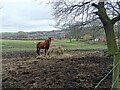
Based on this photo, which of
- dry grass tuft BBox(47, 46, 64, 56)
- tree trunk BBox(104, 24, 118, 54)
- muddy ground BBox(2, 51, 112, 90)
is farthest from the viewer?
tree trunk BBox(104, 24, 118, 54)

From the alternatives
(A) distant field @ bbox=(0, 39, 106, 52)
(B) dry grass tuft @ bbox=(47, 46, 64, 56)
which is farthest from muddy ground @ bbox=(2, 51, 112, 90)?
(A) distant field @ bbox=(0, 39, 106, 52)

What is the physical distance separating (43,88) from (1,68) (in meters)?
3.03

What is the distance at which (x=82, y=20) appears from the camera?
13234mm

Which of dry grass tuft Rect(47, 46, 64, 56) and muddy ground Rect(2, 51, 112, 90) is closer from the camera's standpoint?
muddy ground Rect(2, 51, 112, 90)

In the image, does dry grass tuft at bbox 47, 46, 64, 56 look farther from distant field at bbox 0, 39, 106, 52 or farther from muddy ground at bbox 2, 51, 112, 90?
distant field at bbox 0, 39, 106, 52

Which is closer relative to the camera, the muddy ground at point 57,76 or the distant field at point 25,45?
the muddy ground at point 57,76

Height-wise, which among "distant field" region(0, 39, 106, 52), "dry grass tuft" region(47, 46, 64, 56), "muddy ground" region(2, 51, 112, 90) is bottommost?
"muddy ground" region(2, 51, 112, 90)

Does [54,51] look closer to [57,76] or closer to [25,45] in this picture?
[57,76]

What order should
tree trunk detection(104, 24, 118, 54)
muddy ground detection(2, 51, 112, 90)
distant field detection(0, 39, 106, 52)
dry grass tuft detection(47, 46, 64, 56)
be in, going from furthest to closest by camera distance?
distant field detection(0, 39, 106, 52), tree trunk detection(104, 24, 118, 54), dry grass tuft detection(47, 46, 64, 56), muddy ground detection(2, 51, 112, 90)

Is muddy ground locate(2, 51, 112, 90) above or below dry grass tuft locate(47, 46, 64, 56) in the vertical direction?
below

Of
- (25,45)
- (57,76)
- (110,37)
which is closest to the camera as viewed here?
(57,76)

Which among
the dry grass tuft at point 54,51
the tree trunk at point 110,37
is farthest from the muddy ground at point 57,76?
the tree trunk at point 110,37

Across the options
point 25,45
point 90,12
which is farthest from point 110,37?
point 25,45

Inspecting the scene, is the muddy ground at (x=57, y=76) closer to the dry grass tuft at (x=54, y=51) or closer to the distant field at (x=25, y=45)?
the dry grass tuft at (x=54, y=51)
